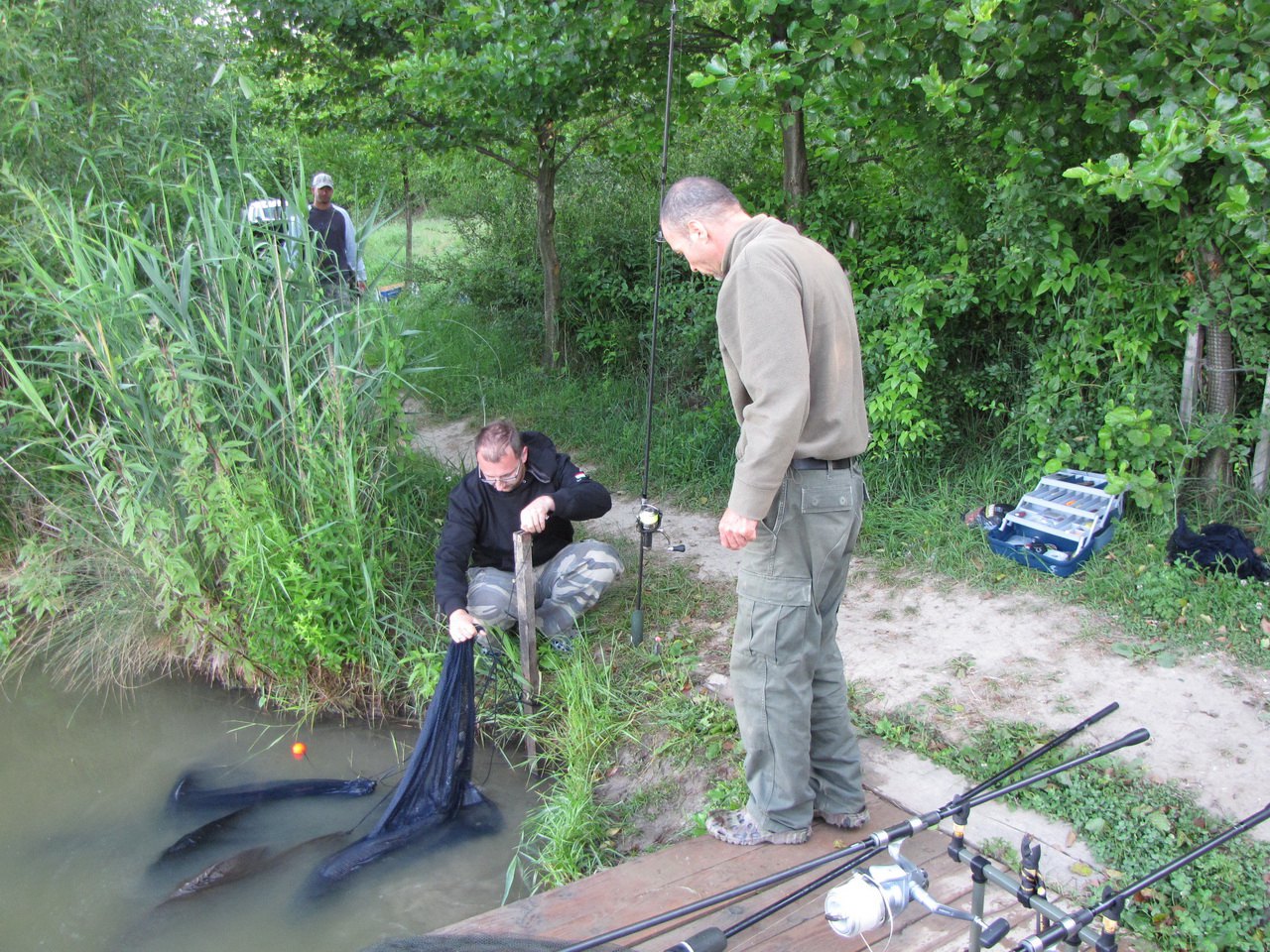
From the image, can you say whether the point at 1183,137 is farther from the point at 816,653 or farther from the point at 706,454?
the point at 706,454

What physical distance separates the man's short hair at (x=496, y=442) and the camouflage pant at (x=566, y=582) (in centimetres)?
60

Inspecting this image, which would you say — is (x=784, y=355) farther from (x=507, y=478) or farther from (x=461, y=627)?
(x=507, y=478)

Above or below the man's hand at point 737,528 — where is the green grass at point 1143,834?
below

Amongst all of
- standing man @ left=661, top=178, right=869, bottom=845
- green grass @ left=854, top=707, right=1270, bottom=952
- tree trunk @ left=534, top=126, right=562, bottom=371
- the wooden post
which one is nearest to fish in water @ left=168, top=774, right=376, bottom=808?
the wooden post

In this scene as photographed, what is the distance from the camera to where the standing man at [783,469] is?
2408mm

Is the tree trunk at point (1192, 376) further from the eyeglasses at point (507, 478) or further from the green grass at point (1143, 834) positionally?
the eyeglasses at point (507, 478)

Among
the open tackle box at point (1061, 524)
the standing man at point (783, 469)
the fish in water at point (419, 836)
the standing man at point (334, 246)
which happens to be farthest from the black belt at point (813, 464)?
the standing man at point (334, 246)

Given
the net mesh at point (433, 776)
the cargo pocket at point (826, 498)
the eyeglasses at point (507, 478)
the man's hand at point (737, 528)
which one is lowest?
the net mesh at point (433, 776)

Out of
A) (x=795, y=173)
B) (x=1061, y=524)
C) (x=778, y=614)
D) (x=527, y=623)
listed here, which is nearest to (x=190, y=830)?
(x=527, y=623)

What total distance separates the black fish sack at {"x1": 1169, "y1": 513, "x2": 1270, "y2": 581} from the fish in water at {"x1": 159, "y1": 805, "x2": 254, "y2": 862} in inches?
166

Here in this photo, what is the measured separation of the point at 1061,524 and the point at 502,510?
8.76ft

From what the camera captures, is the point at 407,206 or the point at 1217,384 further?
the point at 407,206

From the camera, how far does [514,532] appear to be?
427 centimetres

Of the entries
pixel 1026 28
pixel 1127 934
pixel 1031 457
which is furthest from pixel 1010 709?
pixel 1026 28
